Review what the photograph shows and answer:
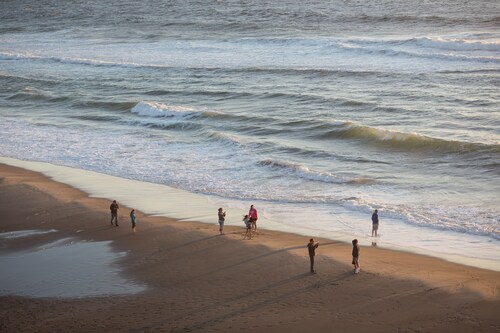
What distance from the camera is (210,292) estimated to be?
16.6 metres

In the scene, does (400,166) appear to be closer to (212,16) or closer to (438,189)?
(438,189)

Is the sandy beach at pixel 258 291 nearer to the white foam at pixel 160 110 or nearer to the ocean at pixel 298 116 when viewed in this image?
the ocean at pixel 298 116

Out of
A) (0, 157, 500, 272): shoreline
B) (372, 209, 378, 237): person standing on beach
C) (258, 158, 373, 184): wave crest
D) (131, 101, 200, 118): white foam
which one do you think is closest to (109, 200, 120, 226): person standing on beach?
(0, 157, 500, 272): shoreline

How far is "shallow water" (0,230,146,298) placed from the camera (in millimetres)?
16922

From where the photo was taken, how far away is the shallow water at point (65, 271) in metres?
16.9

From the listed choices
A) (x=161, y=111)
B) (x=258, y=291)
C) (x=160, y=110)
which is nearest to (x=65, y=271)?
(x=258, y=291)

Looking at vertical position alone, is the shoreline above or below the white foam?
below

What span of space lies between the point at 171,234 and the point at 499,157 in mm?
13800

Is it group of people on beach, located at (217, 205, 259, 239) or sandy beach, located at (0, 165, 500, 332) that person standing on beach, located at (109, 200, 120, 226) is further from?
group of people on beach, located at (217, 205, 259, 239)

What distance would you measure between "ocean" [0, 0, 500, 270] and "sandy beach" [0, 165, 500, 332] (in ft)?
6.20

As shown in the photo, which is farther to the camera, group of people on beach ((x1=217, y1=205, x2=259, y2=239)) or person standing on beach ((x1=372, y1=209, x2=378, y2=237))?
group of people on beach ((x1=217, y1=205, x2=259, y2=239))

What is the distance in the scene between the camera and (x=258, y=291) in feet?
54.3

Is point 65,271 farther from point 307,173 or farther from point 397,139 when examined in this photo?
point 397,139

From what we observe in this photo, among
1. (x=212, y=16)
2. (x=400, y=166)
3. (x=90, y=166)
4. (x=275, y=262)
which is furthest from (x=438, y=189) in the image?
(x=212, y=16)
